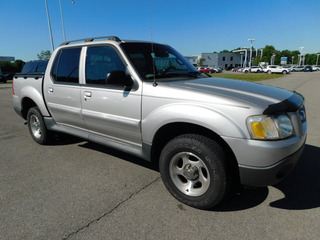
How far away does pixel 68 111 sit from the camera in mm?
3615

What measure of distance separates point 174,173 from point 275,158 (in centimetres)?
108

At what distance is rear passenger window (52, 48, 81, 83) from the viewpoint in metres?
3.52

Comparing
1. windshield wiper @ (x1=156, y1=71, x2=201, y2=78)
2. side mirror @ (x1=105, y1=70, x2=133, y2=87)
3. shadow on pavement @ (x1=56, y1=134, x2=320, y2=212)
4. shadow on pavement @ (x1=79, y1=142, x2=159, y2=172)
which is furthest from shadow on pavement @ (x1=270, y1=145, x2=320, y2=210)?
side mirror @ (x1=105, y1=70, x2=133, y2=87)

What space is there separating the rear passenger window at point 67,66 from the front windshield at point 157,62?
950mm

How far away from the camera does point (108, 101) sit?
299 cm

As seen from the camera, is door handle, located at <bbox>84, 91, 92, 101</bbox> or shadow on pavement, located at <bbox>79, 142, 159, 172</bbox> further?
shadow on pavement, located at <bbox>79, 142, 159, 172</bbox>

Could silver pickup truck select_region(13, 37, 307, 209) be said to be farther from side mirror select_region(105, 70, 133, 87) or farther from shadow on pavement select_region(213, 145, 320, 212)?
shadow on pavement select_region(213, 145, 320, 212)

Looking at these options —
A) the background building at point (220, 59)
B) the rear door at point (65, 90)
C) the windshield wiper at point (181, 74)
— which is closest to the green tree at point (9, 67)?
the background building at point (220, 59)

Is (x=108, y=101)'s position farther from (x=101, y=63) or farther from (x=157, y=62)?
(x=157, y=62)

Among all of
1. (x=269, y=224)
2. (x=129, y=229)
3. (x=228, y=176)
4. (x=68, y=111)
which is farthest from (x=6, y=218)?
(x=269, y=224)

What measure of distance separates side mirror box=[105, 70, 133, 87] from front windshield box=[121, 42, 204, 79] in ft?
0.59

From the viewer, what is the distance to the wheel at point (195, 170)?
2.23 metres

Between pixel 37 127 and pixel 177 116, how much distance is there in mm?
3472

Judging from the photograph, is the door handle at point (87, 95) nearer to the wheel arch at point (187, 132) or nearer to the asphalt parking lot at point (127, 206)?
the asphalt parking lot at point (127, 206)
